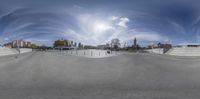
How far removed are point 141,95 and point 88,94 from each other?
5.02 ft

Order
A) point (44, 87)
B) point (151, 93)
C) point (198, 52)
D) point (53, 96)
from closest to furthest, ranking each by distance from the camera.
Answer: point (53, 96), point (151, 93), point (44, 87), point (198, 52)

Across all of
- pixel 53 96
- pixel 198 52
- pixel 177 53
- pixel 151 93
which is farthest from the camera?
pixel 177 53

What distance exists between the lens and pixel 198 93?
570cm

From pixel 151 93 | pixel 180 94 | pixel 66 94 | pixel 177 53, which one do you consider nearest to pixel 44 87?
pixel 66 94

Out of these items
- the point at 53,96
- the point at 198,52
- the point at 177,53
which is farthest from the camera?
the point at 177,53

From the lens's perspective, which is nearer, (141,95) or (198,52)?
(141,95)

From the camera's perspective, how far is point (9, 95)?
539cm

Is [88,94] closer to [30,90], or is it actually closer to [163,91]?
[30,90]

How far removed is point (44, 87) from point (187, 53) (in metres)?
33.3

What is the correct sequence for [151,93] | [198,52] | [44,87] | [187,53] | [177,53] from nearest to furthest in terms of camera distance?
[151,93]
[44,87]
[198,52]
[187,53]
[177,53]

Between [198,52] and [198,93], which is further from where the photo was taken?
[198,52]

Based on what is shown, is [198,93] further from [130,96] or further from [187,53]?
[187,53]

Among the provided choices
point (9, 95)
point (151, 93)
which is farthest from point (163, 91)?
point (9, 95)

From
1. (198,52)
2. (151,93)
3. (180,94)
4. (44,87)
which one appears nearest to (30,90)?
(44,87)
